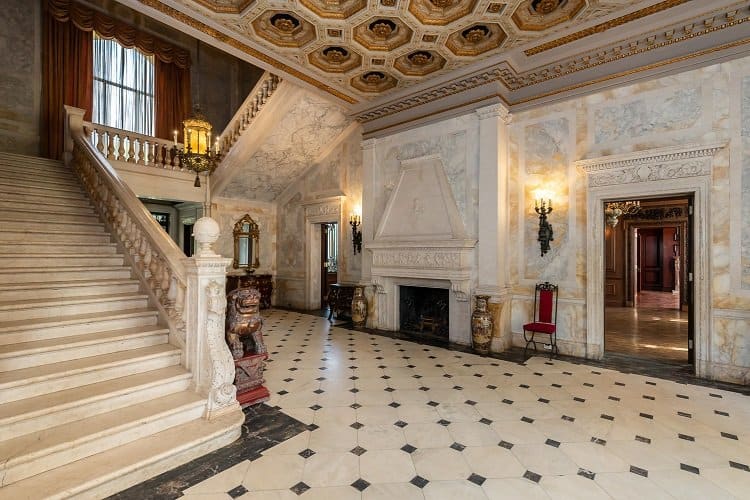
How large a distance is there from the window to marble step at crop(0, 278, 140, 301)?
7.17 metres

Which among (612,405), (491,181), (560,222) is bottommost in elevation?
(612,405)

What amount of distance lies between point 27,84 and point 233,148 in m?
4.52

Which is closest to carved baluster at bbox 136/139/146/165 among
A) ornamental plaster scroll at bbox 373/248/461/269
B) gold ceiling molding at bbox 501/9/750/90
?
ornamental plaster scroll at bbox 373/248/461/269

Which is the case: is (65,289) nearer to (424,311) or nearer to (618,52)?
(424,311)

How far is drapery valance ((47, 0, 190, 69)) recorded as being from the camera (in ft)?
25.7

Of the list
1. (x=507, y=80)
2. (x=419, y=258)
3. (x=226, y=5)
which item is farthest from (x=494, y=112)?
(x=226, y=5)

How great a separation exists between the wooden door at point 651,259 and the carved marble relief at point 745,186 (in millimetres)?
11227

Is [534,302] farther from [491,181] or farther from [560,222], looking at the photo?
[491,181]

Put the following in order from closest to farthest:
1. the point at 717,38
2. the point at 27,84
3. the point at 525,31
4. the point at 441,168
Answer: the point at 717,38 → the point at 525,31 → the point at 441,168 → the point at 27,84

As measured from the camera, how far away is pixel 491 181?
568cm

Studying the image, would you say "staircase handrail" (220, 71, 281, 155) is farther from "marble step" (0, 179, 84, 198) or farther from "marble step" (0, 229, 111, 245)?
"marble step" (0, 229, 111, 245)

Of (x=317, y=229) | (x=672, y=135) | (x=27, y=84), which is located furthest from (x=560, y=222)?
(x=27, y=84)

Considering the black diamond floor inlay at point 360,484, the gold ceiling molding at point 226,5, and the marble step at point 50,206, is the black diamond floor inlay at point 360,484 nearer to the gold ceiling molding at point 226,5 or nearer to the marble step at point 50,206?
the gold ceiling molding at point 226,5

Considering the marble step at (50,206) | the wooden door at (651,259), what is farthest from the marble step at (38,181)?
the wooden door at (651,259)
